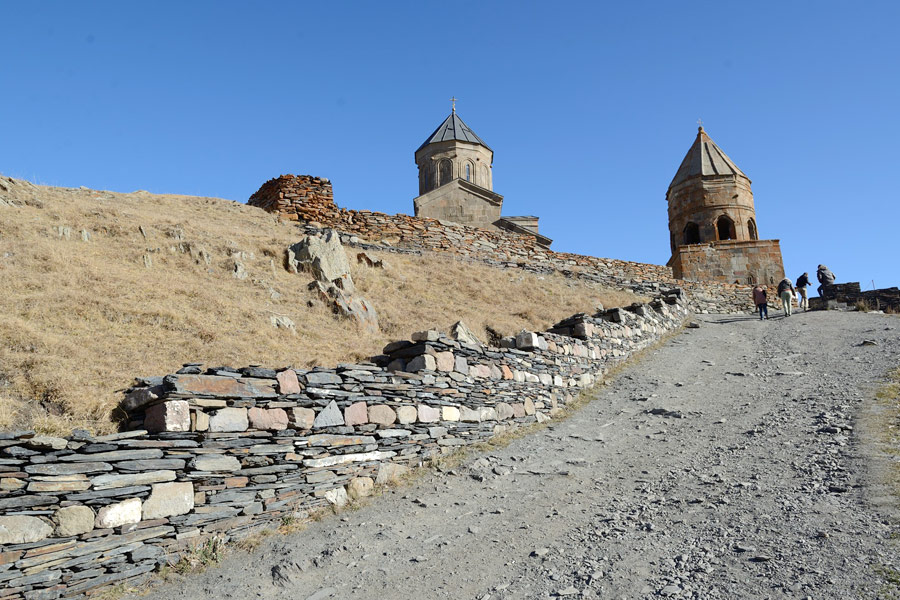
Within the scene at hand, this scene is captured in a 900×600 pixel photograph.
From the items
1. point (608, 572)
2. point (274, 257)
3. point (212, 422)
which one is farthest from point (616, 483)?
point (274, 257)

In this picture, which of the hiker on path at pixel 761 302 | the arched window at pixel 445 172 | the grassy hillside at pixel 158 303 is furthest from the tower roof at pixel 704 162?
the grassy hillside at pixel 158 303

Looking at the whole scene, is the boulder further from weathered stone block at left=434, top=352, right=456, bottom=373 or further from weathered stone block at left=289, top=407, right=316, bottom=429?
weathered stone block at left=289, top=407, right=316, bottom=429

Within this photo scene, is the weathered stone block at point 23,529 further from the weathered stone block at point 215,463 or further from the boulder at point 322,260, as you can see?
the boulder at point 322,260

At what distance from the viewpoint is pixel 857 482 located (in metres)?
6.00

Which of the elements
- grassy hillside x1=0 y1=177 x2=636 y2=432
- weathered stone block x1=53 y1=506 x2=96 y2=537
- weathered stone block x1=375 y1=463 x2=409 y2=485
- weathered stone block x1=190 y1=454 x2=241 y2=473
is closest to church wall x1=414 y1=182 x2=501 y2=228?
grassy hillside x1=0 y1=177 x2=636 y2=432

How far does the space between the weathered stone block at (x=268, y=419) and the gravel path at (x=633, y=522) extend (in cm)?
104

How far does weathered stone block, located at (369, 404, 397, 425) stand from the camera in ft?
23.3

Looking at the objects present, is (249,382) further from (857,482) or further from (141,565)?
(857,482)

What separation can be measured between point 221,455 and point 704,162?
31457mm

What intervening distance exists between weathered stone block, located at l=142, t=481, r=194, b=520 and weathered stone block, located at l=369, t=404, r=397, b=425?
2261 mm

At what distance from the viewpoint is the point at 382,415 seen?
23.7ft

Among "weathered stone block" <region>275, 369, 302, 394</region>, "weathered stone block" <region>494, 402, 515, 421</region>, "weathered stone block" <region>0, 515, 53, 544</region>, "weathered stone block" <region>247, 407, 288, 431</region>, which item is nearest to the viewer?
"weathered stone block" <region>0, 515, 53, 544</region>

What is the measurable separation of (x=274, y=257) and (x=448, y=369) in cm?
690

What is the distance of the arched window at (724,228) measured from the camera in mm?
30547
